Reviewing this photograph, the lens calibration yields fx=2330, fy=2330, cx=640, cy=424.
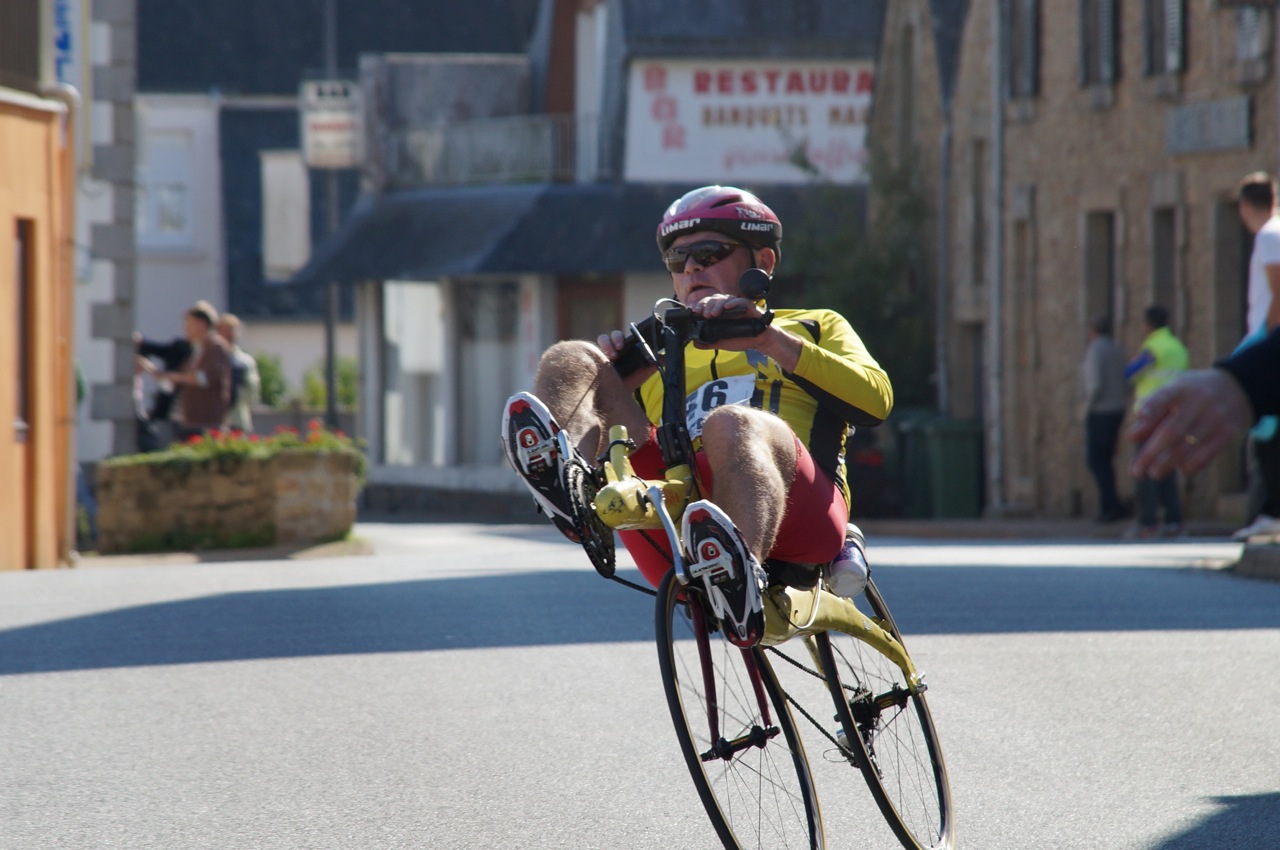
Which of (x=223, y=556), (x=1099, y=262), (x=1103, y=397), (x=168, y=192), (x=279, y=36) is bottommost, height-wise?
(x=223, y=556)

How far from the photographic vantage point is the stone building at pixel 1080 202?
22.4 m

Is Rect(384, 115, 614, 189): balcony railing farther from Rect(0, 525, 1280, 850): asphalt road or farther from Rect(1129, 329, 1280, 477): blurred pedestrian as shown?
Rect(1129, 329, 1280, 477): blurred pedestrian

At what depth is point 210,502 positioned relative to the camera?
1838cm

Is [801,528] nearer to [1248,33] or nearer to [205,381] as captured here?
[205,381]

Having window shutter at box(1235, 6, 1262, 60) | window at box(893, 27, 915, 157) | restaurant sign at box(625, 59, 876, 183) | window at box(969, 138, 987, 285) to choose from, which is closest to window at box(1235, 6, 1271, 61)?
window shutter at box(1235, 6, 1262, 60)

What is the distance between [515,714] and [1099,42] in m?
19.1

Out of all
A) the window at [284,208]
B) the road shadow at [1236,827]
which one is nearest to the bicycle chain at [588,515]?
the road shadow at [1236,827]

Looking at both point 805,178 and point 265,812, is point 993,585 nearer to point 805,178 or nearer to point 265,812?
point 265,812

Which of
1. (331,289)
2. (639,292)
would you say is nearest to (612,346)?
(639,292)

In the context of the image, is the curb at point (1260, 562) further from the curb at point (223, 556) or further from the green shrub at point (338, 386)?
the green shrub at point (338, 386)

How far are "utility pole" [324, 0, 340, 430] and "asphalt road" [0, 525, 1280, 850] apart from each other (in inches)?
980

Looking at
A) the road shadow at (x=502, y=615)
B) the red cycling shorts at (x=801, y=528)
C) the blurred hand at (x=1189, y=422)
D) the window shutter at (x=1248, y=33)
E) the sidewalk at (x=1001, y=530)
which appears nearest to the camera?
the blurred hand at (x=1189, y=422)

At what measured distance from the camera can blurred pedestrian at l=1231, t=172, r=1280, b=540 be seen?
170 inches

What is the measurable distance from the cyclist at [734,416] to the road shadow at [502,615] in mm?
4551
